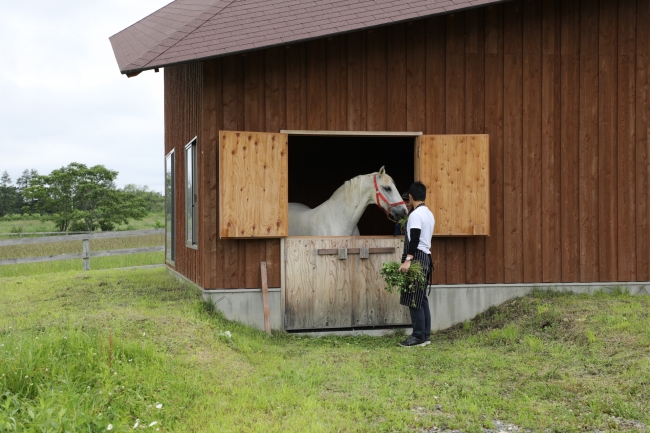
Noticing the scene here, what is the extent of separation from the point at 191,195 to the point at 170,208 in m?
2.75

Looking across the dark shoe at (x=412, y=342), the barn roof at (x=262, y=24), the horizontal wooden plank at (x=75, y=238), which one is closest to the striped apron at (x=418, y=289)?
the dark shoe at (x=412, y=342)

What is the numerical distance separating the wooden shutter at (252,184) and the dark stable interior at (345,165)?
3857 mm

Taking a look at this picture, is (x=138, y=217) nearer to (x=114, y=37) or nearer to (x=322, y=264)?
(x=114, y=37)

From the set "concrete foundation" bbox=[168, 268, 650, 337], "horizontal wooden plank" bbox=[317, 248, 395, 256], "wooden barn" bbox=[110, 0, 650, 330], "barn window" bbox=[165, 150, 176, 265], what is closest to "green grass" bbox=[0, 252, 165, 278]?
"barn window" bbox=[165, 150, 176, 265]

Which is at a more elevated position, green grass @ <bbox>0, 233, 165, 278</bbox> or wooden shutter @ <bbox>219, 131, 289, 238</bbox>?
wooden shutter @ <bbox>219, 131, 289, 238</bbox>

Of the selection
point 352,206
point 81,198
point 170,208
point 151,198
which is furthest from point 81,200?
point 352,206

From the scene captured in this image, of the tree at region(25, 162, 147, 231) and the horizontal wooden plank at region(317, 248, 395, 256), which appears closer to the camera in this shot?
the horizontal wooden plank at region(317, 248, 395, 256)

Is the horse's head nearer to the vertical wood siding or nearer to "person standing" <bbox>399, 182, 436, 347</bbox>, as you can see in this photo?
"person standing" <bbox>399, 182, 436, 347</bbox>

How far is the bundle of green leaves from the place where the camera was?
7.53 meters

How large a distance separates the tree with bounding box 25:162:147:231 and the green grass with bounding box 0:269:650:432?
3871 cm

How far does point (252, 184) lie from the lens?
316 inches

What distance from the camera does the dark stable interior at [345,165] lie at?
12234 mm

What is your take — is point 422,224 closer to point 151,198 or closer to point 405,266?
point 405,266

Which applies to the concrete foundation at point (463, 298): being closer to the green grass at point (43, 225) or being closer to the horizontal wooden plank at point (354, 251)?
the horizontal wooden plank at point (354, 251)
